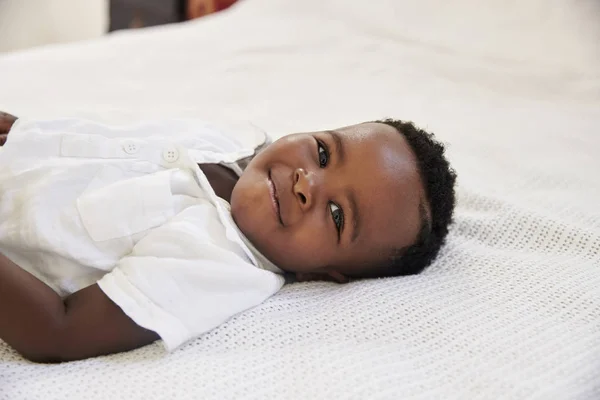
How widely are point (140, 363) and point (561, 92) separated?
1.24 meters

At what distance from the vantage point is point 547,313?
0.82m

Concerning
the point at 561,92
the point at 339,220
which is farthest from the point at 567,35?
the point at 339,220

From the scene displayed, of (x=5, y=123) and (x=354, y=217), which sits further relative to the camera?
(x=5, y=123)

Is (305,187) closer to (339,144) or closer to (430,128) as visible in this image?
(339,144)

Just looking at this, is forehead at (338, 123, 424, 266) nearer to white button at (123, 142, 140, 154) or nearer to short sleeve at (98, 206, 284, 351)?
short sleeve at (98, 206, 284, 351)

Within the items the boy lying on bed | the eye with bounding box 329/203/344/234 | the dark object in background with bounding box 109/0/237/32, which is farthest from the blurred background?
the eye with bounding box 329/203/344/234

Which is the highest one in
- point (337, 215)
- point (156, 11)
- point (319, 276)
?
point (156, 11)

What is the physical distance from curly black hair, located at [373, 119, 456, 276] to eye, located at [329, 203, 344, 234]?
9 cm

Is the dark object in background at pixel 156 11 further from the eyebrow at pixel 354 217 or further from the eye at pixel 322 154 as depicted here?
the eyebrow at pixel 354 217

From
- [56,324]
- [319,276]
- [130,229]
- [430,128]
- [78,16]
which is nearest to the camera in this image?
[56,324]

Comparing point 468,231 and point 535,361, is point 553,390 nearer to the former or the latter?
point 535,361

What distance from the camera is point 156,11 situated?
284 cm

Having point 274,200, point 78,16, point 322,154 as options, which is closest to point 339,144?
point 322,154

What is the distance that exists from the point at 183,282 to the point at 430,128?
2.59 ft
